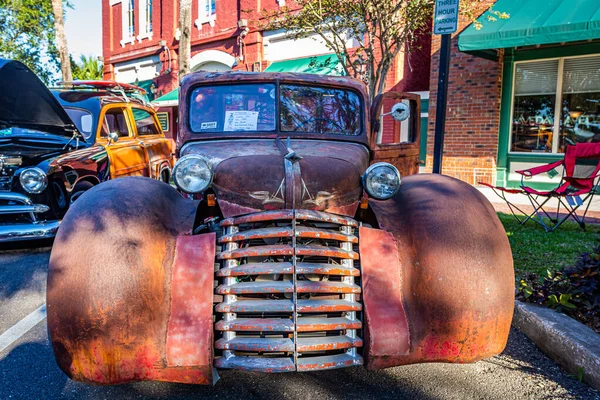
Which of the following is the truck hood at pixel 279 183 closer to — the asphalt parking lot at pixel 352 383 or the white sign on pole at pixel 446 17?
the asphalt parking lot at pixel 352 383

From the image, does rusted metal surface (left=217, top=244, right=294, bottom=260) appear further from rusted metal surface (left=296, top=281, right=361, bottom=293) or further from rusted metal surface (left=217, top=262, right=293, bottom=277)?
rusted metal surface (left=296, top=281, right=361, bottom=293)

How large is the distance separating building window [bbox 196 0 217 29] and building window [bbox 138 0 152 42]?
174 inches

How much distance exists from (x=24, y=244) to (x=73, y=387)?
14.0 feet

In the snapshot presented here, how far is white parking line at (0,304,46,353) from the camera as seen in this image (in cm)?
345

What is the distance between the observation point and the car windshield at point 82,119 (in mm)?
7101

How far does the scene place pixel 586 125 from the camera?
411 inches

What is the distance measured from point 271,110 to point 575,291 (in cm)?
270

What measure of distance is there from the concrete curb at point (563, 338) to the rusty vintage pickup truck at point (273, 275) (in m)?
0.66

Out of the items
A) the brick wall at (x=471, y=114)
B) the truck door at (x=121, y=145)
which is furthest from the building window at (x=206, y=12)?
the truck door at (x=121, y=145)

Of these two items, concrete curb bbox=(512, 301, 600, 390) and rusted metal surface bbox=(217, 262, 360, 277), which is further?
concrete curb bbox=(512, 301, 600, 390)

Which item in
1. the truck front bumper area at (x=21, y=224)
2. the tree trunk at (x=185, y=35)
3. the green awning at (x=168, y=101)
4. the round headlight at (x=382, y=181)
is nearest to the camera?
the round headlight at (x=382, y=181)

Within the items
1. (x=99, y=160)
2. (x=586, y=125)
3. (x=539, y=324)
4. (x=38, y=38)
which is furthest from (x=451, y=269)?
(x=38, y=38)

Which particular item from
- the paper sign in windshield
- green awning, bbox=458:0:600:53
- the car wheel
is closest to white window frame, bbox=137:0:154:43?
green awning, bbox=458:0:600:53

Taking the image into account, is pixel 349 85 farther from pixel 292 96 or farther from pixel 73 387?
pixel 73 387
